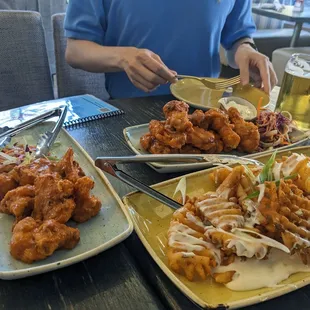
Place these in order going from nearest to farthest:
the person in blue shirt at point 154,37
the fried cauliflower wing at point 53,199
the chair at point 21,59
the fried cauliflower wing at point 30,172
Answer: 1. the fried cauliflower wing at point 53,199
2. the fried cauliflower wing at point 30,172
3. the person in blue shirt at point 154,37
4. the chair at point 21,59

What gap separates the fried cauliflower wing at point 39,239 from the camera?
64 centimetres

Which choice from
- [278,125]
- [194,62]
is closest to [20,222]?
[278,125]

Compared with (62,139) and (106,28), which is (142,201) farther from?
(106,28)

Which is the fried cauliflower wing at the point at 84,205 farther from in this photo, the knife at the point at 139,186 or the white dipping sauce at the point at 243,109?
the white dipping sauce at the point at 243,109

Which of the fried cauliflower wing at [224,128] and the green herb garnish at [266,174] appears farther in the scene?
the fried cauliflower wing at [224,128]

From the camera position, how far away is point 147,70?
1292mm

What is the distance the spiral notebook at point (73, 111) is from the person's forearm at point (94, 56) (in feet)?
0.57

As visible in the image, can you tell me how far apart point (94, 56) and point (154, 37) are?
33 centimetres

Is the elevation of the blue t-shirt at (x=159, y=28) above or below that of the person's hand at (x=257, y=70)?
above

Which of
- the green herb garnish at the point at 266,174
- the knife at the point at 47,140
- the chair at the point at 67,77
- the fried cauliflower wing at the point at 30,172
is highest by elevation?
the green herb garnish at the point at 266,174

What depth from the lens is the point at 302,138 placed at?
1216 mm

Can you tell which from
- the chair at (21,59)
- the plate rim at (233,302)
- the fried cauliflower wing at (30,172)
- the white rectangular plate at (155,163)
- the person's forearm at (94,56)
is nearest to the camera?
the plate rim at (233,302)

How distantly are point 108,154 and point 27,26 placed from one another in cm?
114

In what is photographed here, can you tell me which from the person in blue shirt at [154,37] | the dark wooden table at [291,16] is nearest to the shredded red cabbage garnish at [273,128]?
the person in blue shirt at [154,37]
